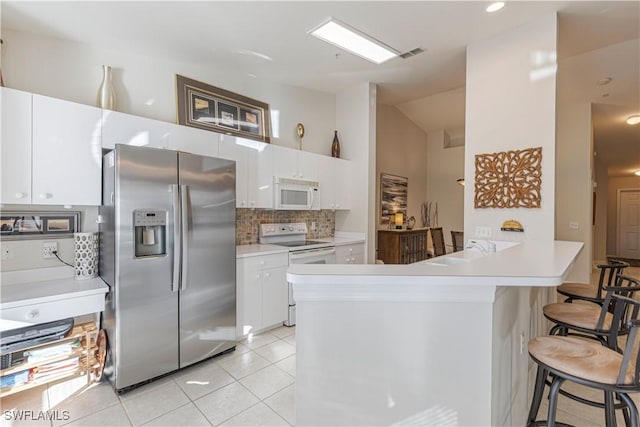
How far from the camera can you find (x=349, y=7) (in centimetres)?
247

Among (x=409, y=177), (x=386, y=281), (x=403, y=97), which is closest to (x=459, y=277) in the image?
(x=386, y=281)

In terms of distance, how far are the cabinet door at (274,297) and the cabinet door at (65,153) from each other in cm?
169

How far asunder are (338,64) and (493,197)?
228 centimetres

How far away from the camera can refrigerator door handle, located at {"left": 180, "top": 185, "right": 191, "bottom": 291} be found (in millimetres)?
2387

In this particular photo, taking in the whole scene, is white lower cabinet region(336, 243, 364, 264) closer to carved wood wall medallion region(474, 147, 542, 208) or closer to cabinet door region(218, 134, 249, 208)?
cabinet door region(218, 134, 249, 208)

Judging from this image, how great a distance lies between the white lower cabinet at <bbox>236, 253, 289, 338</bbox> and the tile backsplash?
610mm

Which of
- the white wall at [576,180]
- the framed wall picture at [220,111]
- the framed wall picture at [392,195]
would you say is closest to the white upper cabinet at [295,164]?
the framed wall picture at [220,111]

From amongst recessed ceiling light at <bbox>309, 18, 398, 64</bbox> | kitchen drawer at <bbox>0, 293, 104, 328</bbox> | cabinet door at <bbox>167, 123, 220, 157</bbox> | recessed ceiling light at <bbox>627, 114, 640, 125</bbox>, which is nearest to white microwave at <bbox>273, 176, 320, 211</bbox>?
cabinet door at <bbox>167, 123, 220, 157</bbox>

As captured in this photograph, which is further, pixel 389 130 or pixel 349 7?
pixel 389 130

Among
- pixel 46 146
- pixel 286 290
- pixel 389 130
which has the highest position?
pixel 389 130

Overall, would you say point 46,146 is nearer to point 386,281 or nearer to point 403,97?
point 386,281

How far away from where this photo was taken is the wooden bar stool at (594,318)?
1679 mm

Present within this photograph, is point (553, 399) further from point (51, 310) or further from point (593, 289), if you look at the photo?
point (51, 310)


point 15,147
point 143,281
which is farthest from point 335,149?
point 15,147
